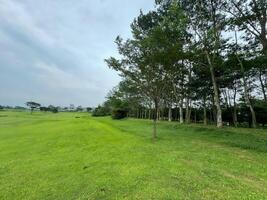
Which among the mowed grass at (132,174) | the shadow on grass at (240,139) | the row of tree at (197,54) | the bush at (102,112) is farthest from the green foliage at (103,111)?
the mowed grass at (132,174)

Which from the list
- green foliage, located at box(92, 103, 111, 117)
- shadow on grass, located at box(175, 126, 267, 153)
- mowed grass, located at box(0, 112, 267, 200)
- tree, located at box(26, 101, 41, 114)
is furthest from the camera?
tree, located at box(26, 101, 41, 114)

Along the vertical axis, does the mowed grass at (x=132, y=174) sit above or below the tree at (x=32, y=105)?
below

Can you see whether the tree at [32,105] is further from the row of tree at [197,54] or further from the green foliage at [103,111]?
the row of tree at [197,54]

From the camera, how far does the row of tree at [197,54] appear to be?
56.2 ft

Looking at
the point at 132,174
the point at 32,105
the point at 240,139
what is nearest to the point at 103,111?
the point at 32,105

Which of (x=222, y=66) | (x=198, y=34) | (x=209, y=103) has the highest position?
(x=198, y=34)

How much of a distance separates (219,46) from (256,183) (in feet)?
59.1

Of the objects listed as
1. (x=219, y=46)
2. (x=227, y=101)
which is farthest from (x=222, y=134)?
(x=227, y=101)

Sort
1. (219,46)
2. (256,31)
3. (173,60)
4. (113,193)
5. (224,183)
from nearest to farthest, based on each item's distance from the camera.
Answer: (113,193) → (224,183) → (173,60) → (256,31) → (219,46)

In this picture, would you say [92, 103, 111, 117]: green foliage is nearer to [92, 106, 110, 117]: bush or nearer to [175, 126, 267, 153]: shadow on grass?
[92, 106, 110, 117]: bush

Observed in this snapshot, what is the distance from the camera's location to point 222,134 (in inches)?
672

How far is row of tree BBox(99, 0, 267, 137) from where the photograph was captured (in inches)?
674

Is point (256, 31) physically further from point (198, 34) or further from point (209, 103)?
point (209, 103)

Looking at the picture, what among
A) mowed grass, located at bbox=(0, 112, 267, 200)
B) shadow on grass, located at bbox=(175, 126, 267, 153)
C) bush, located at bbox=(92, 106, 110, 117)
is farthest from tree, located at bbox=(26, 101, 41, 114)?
mowed grass, located at bbox=(0, 112, 267, 200)
